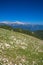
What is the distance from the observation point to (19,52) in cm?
3008

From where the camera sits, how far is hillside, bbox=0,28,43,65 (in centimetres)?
2706

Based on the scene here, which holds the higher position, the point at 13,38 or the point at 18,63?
the point at 13,38

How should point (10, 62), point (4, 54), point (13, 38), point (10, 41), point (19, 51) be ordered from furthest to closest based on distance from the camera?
point (13, 38), point (10, 41), point (19, 51), point (4, 54), point (10, 62)

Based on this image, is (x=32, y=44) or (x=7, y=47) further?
(x=32, y=44)

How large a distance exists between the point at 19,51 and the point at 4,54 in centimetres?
324

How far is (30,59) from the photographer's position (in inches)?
1118

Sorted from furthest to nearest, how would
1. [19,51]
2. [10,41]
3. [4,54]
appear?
[10,41] < [19,51] < [4,54]

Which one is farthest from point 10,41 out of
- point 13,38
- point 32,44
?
point 32,44

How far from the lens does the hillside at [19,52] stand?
27056 mm

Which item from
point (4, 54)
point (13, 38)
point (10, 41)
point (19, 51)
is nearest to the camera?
point (4, 54)

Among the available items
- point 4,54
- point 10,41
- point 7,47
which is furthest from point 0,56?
point 10,41

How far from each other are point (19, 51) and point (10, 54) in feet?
7.71

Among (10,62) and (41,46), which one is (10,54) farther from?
(41,46)

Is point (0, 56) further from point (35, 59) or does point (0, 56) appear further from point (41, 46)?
point (41, 46)
